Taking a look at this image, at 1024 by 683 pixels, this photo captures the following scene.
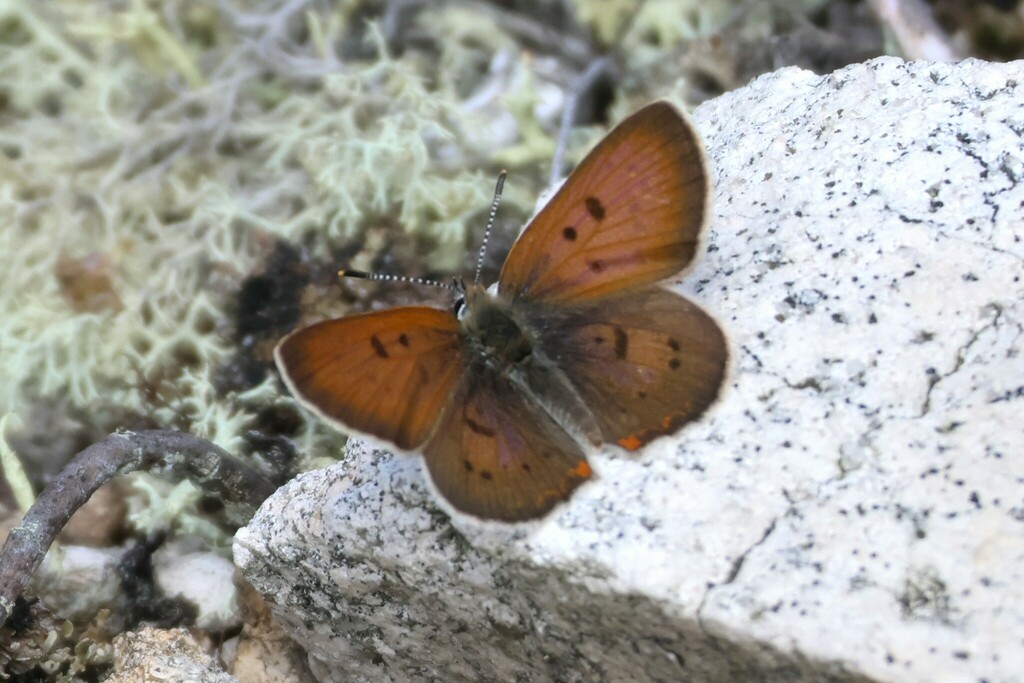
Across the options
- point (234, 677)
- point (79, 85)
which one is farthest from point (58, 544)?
point (79, 85)

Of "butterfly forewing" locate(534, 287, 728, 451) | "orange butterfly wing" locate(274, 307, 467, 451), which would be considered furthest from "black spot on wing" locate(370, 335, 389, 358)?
"butterfly forewing" locate(534, 287, 728, 451)

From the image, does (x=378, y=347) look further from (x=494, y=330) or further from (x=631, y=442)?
(x=631, y=442)

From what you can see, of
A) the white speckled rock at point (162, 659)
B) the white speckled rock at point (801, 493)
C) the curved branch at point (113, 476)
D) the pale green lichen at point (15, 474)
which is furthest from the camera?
the pale green lichen at point (15, 474)

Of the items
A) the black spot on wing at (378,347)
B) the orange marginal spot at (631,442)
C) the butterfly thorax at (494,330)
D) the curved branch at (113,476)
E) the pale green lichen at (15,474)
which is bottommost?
the pale green lichen at (15,474)

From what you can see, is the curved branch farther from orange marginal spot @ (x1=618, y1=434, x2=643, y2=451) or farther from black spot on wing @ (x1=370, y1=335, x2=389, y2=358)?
Answer: orange marginal spot @ (x1=618, y1=434, x2=643, y2=451)

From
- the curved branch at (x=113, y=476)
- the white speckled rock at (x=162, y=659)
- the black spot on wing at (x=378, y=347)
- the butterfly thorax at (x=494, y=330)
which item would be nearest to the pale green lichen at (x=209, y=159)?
the curved branch at (x=113, y=476)

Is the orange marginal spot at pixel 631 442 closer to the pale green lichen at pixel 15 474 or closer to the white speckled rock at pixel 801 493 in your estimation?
the white speckled rock at pixel 801 493

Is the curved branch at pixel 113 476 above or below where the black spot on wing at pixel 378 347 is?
below
